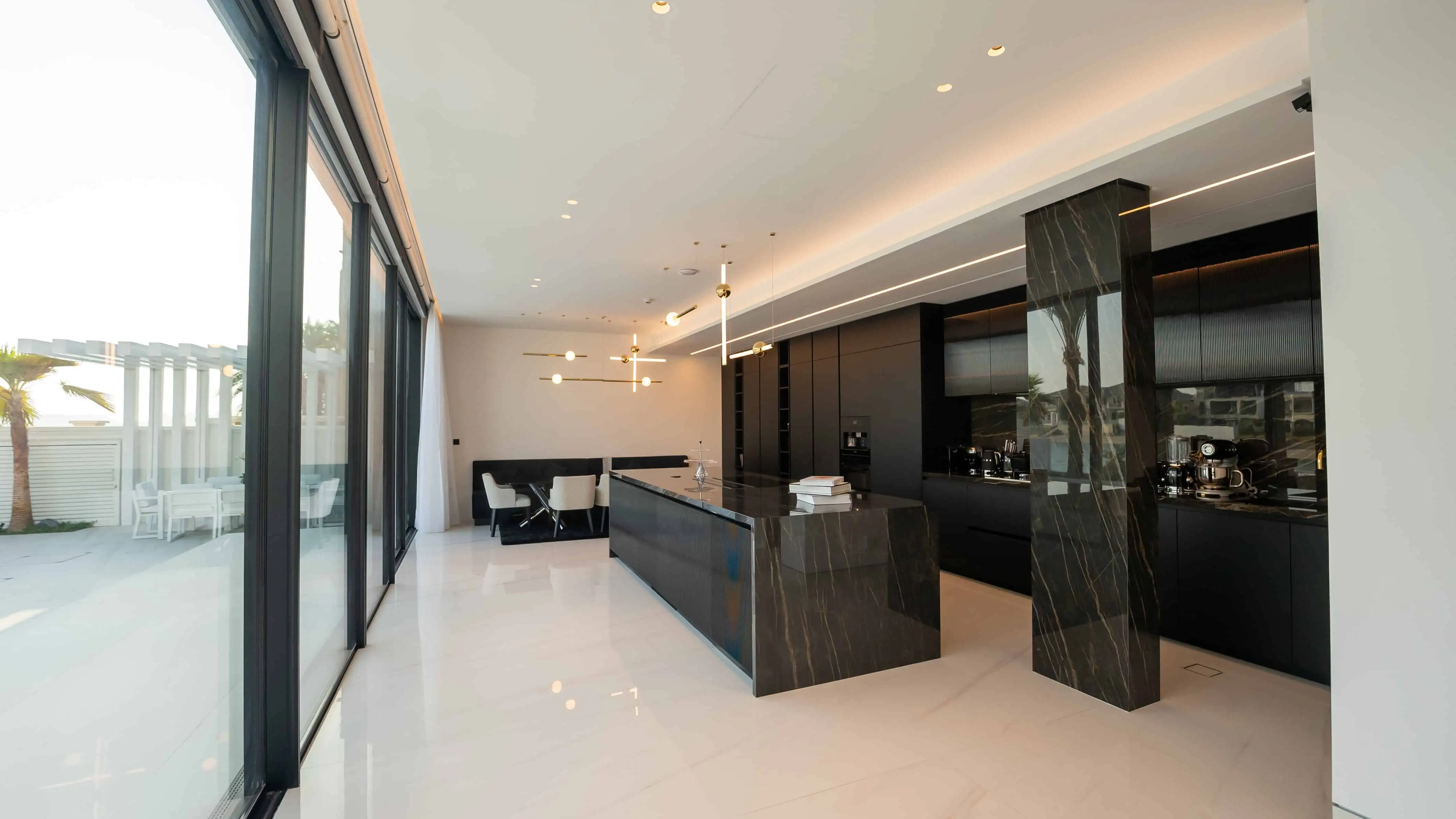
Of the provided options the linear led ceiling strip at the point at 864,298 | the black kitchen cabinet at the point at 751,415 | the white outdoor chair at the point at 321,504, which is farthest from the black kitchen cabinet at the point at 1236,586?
the black kitchen cabinet at the point at 751,415

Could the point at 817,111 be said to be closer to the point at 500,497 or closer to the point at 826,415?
the point at 826,415

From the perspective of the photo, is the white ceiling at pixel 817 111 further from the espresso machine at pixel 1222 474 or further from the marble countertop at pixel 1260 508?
the marble countertop at pixel 1260 508

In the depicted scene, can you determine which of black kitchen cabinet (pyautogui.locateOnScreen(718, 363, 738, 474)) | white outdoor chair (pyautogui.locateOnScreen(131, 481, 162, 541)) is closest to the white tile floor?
white outdoor chair (pyautogui.locateOnScreen(131, 481, 162, 541))

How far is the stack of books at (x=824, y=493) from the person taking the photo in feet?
11.5

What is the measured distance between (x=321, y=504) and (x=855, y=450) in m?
5.20

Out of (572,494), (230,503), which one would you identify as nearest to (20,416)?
(230,503)

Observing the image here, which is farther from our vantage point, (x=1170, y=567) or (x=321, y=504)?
(x=1170, y=567)

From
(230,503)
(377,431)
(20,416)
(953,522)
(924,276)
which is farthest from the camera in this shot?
(953,522)

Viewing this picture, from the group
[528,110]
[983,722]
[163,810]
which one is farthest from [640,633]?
[528,110]

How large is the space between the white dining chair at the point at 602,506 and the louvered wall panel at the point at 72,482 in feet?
20.4

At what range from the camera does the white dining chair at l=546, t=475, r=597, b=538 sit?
7.14 m

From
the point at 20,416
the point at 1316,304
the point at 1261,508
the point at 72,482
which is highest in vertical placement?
the point at 1316,304

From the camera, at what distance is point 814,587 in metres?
3.27

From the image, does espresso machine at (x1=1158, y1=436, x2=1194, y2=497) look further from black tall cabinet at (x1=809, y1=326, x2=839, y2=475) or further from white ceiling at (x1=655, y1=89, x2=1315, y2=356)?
black tall cabinet at (x1=809, y1=326, x2=839, y2=475)
